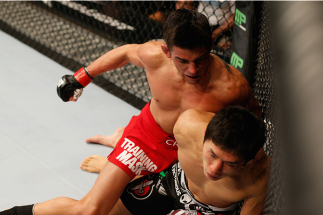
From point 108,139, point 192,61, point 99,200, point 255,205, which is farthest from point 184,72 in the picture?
point 108,139

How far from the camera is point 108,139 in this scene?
1.84 m

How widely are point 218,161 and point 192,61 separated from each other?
0.30m

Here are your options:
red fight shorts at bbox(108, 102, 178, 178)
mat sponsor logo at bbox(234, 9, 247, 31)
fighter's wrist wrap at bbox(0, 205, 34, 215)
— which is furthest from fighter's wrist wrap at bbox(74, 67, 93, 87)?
mat sponsor logo at bbox(234, 9, 247, 31)

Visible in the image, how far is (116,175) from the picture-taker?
1289 millimetres

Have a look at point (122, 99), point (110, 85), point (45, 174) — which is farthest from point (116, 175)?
point (110, 85)

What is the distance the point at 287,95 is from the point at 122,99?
2.10m

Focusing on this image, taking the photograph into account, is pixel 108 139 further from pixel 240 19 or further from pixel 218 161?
pixel 218 161

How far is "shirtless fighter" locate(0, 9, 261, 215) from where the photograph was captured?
98 cm

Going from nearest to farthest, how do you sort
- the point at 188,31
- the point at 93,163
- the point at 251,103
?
the point at 188,31
the point at 251,103
the point at 93,163

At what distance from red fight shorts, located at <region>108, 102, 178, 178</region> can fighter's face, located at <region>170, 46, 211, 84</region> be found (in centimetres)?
38

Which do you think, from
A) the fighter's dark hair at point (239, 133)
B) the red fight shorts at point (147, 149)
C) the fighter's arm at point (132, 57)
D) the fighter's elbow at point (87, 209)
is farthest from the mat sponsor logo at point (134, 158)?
the fighter's dark hair at point (239, 133)

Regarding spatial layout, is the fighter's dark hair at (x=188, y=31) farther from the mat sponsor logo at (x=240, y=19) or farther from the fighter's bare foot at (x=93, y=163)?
the fighter's bare foot at (x=93, y=163)

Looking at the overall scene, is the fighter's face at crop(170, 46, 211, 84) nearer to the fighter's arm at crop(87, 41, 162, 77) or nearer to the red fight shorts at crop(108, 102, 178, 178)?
the fighter's arm at crop(87, 41, 162, 77)

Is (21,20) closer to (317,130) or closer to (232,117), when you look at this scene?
(232,117)
